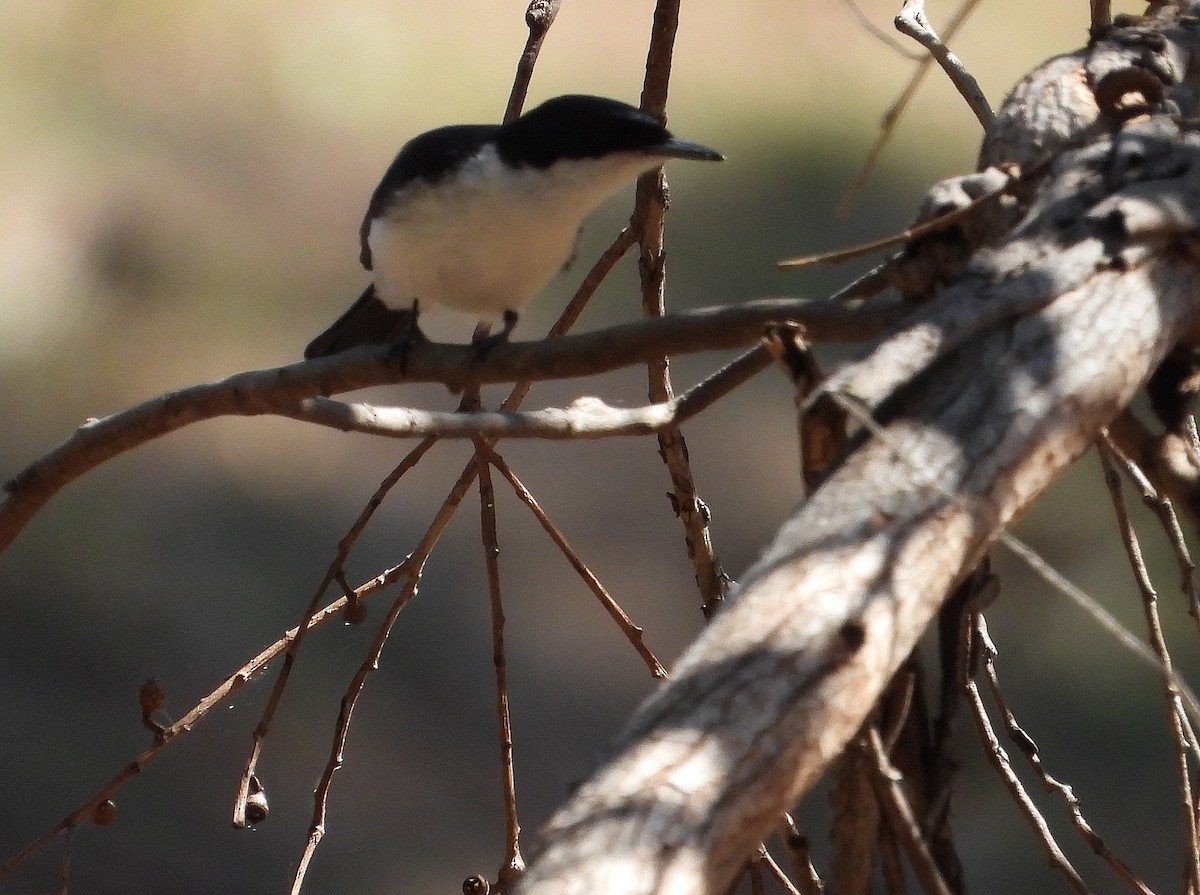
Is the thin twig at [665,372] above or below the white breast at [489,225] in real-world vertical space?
below

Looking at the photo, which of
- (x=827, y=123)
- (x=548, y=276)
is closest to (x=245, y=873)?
(x=548, y=276)

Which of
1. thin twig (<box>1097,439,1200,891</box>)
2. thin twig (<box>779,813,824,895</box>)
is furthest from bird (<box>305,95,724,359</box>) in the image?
thin twig (<box>779,813,824,895</box>)

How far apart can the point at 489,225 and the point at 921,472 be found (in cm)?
190

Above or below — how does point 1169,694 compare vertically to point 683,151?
below

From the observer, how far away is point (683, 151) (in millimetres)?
2605

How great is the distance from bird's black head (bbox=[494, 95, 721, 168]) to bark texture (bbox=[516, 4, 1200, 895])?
1.09m

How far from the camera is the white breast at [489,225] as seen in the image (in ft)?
9.36

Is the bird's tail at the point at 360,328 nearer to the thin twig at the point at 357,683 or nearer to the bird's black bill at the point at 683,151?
the bird's black bill at the point at 683,151

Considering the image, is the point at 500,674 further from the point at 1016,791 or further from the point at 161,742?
the point at 1016,791

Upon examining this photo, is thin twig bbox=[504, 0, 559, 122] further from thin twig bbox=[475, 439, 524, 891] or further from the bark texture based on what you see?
the bark texture

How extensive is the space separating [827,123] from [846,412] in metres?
6.71

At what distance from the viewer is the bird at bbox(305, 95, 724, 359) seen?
2734 millimetres

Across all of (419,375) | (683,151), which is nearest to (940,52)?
(683,151)

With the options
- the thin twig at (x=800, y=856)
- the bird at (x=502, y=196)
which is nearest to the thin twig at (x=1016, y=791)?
the thin twig at (x=800, y=856)
